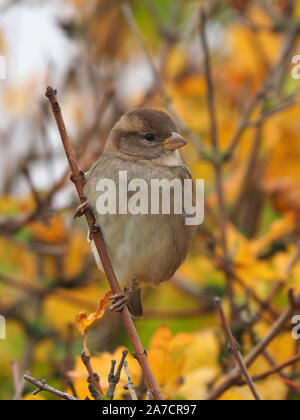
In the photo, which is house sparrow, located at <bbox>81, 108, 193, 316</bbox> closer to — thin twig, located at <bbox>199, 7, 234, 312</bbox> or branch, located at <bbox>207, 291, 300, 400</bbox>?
thin twig, located at <bbox>199, 7, 234, 312</bbox>

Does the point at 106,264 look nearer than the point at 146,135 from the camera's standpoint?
Yes

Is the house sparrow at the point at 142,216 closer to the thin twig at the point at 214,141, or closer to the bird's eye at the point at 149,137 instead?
the bird's eye at the point at 149,137

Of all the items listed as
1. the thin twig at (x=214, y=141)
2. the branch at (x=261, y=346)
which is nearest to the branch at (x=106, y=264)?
the branch at (x=261, y=346)

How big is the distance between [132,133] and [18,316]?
3.89ft

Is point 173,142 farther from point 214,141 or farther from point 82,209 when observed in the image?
point 82,209

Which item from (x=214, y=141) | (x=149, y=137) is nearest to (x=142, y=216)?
(x=149, y=137)

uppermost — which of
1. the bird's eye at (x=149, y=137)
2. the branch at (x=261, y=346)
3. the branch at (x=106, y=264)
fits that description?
the bird's eye at (x=149, y=137)

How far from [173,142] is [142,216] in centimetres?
37

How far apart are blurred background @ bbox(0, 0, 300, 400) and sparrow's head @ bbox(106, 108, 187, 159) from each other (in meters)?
0.14

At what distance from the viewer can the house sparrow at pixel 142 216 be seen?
2576mm

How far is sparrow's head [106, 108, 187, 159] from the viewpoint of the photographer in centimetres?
275

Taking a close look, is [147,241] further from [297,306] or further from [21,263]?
[21,263]

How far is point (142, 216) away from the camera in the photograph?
2553 millimetres

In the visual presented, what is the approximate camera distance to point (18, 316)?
340 centimetres
